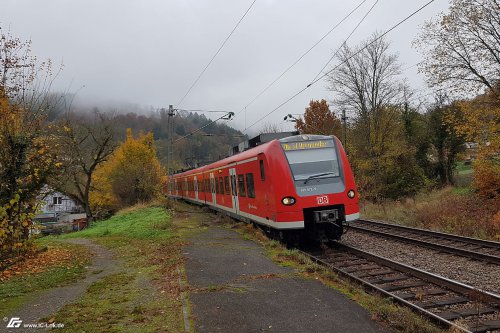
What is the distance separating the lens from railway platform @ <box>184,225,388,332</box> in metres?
5.46

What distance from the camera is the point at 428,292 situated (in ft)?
24.0

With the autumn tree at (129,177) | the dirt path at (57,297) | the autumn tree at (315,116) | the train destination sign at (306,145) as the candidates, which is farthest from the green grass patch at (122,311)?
the autumn tree at (315,116)

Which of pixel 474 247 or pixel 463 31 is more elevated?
pixel 463 31

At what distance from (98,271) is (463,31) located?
67.6 ft

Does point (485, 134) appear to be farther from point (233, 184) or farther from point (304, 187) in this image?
point (304, 187)

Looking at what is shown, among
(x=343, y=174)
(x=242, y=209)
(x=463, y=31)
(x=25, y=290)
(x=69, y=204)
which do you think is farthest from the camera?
(x=69, y=204)

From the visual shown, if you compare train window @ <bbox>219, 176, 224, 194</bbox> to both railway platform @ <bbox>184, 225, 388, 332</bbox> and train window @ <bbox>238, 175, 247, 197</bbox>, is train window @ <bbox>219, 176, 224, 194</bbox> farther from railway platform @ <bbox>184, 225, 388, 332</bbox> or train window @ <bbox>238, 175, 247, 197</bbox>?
railway platform @ <bbox>184, 225, 388, 332</bbox>

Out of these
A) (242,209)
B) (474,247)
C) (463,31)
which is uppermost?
(463,31)

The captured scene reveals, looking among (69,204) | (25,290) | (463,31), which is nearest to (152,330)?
(25,290)

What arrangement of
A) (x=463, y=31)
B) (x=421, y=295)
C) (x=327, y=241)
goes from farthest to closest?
(x=463, y=31), (x=327, y=241), (x=421, y=295)

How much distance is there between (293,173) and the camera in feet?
37.4

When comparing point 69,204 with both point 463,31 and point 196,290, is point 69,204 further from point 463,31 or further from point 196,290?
point 196,290

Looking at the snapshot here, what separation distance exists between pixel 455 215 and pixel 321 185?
9314 millimetres

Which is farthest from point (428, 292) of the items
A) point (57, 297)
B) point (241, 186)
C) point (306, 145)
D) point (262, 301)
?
point (241, 186)
